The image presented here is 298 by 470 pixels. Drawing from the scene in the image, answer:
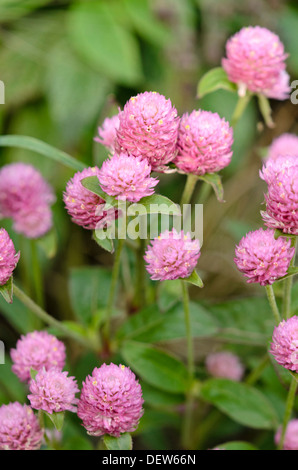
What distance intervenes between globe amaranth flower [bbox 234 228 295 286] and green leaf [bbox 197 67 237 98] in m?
0.40

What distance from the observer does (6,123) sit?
1995 mm

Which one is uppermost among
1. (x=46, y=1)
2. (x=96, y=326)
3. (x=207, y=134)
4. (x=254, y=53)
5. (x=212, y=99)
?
(x=46, y=1)

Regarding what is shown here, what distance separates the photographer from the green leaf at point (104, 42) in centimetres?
182

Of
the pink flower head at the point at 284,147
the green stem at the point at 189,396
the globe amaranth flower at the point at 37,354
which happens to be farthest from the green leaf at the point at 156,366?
the pink flower head at the point at 284,147

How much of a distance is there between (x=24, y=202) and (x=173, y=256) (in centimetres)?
52

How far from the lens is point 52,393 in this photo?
820 mm

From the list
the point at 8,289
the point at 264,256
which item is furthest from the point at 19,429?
the point at 264,256

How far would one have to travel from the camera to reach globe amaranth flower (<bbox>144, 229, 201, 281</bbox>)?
0.85 meters

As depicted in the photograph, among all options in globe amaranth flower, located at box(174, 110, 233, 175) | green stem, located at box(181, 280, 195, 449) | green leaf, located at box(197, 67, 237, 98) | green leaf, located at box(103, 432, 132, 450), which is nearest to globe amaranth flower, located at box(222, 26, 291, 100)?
green leaf, located at box(197, 67, 237, 98)

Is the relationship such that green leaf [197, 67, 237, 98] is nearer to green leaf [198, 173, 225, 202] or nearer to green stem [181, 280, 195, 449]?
green leaf [198, 173, 225, 202]

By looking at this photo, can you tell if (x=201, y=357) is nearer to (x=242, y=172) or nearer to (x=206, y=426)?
(x=206, y=426)

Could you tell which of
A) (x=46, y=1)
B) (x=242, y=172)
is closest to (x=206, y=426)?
(x=242, y=172)

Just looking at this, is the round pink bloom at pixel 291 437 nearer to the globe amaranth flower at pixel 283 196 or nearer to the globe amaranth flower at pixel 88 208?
the globe amaranth flower at pixel 283 196
